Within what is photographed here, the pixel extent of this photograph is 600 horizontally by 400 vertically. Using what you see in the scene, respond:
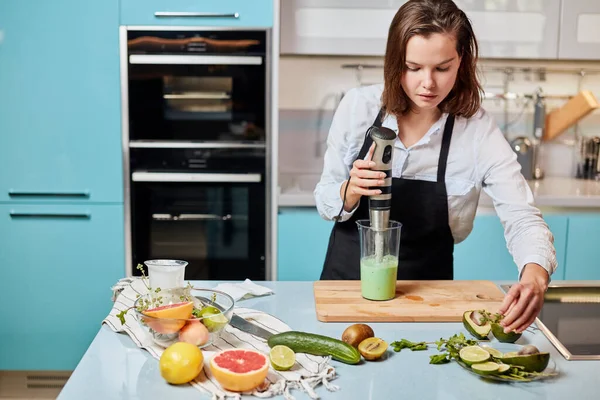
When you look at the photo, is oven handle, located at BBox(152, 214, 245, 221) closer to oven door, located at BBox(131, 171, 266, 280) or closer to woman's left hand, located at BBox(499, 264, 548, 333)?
oven door, located at BBox(131, 171, 266, 280)

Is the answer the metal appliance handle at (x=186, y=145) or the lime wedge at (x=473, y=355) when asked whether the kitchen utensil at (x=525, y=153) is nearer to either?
the metal appliance handle at (x=186, y=145)

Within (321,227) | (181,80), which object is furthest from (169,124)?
(321,227)

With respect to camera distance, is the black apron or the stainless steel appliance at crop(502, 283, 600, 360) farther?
the black apron

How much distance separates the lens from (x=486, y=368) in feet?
3.98

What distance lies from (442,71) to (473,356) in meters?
0.71

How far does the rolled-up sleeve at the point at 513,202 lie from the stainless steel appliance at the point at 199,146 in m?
1.27

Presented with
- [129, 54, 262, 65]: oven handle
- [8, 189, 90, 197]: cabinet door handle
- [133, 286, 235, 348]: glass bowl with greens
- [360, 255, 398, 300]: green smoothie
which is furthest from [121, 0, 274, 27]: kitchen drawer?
[133, 286, 235, 348]: glass bowl with greens

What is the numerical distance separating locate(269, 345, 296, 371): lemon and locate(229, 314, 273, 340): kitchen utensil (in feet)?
0.42

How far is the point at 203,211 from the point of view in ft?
10.0

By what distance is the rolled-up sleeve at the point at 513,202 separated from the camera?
1570 millimetres

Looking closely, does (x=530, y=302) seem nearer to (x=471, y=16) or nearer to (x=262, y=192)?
(x=262, y=192)

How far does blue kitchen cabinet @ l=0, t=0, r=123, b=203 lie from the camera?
9.54ft

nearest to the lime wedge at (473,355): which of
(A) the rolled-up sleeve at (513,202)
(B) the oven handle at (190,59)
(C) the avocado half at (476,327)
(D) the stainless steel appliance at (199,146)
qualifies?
(C) the avocado half at (476,327)

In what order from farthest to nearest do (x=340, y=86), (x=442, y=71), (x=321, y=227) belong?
1. (x=340, y=86)
2. (x=321, y=227)
3. (x=442, y=71)
